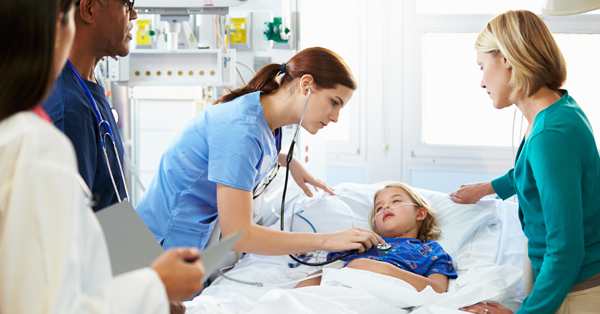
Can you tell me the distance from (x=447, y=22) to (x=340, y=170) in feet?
5.06

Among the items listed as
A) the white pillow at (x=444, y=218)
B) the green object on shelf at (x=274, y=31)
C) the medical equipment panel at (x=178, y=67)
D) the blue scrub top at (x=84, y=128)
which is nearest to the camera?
the blue scrub top at (x=84, y=128)

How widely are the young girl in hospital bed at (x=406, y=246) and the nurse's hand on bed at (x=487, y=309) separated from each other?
0.67ft

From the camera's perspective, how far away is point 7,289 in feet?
1.81

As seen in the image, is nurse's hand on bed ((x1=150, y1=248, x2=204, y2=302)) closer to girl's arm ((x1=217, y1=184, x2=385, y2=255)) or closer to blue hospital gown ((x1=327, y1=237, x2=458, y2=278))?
girl's arm ((x1=217, y1=184, x2=385, y2=255))

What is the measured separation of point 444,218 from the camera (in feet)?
7.21

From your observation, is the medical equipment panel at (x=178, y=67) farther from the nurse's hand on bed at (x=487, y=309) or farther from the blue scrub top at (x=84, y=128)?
the nurse's hand on bed at (x=487, y=309)

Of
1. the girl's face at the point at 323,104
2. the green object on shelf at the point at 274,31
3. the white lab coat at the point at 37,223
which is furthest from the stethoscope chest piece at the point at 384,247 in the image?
the green object on shelf at the point at 274,31

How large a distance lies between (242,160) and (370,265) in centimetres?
62

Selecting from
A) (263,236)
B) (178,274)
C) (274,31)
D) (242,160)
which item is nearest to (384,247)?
(263,236)

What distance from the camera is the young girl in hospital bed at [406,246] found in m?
1.68

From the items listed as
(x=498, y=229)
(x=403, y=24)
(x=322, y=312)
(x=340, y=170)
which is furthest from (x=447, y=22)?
(x=322, y=312)

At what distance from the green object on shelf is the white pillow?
110cm

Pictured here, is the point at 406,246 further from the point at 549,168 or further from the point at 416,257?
the point at 549,168

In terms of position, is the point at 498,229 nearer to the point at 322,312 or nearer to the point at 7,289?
the point at 322,312
